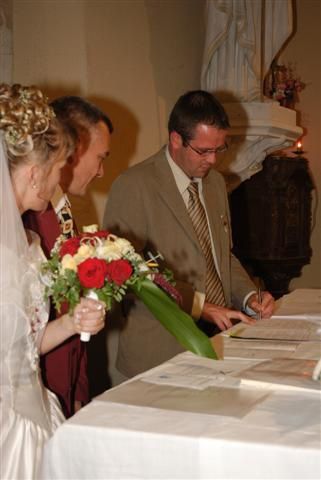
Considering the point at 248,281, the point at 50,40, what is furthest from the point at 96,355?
the point at 50,40

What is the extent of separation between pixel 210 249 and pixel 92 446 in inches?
78.9

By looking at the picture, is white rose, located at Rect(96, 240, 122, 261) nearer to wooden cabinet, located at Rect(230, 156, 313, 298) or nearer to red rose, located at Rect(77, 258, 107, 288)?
red rose, located at Rect(77, 258, 107, 288)

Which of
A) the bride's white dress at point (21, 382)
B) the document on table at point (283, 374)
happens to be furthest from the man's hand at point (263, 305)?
the bride's white dress at point (21, 382)

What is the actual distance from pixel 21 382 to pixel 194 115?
180 cm

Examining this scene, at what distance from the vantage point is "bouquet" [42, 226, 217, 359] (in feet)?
6.84

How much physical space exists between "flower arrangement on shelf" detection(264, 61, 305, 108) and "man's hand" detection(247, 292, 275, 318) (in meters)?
4.41

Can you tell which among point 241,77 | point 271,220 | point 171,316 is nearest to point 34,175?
point 171,316

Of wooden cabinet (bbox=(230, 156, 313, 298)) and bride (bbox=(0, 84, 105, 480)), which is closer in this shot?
bride (bbox=(0, 84, 105, 480))

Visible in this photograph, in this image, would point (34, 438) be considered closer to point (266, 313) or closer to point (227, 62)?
point (266, 313)

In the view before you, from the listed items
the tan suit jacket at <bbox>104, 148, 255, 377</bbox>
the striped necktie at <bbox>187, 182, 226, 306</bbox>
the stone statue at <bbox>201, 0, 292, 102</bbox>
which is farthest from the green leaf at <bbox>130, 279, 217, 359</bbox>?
the stone statue at <bbox>201, 0, 292, 102</bbox>

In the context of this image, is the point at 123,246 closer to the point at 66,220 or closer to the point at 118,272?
the point at 118,272

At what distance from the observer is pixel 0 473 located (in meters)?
2.19

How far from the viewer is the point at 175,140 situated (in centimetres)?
374

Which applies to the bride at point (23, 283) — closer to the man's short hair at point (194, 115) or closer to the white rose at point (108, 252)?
the white rose at point (108, 252)
